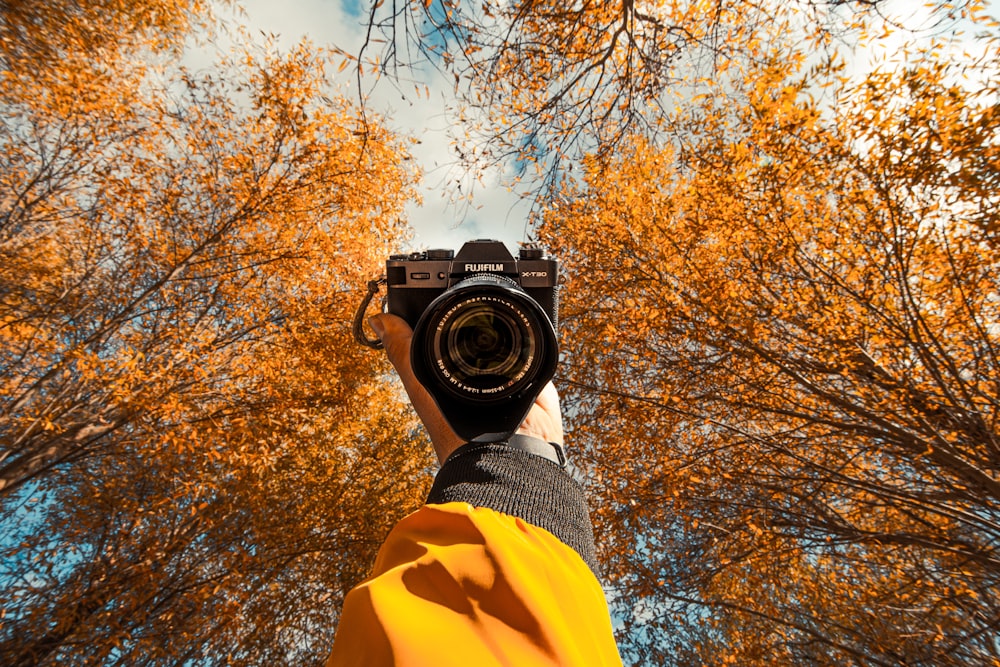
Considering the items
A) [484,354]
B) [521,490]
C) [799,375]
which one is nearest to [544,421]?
[484,354]

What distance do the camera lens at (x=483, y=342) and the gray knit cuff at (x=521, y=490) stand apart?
317 mm

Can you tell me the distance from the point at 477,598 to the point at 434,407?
852 millimetres

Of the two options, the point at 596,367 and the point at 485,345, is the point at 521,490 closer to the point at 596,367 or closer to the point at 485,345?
the point at 485,345

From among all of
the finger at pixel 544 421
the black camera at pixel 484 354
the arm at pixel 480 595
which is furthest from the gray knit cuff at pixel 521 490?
the finger at pixel 544 421

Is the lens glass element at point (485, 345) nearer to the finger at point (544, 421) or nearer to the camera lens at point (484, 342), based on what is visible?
the camera lens at point (484, 342)

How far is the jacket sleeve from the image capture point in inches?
22.3

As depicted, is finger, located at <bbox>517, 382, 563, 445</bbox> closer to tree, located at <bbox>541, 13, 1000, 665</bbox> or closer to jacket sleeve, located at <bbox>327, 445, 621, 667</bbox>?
jacket sleeve, located at <bbox>327, 445, 621, 667</bbox>

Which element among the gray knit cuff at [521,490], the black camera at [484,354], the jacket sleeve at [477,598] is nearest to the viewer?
the jacket sleeve at [477,598]

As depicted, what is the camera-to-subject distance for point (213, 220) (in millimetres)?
6141

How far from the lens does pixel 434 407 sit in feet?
4.74

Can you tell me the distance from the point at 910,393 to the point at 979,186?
4.83 ft

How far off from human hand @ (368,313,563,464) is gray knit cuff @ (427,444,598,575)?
275mm

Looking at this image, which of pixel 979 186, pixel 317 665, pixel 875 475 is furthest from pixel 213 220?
pixel 875 475

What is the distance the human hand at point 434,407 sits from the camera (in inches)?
53.4
